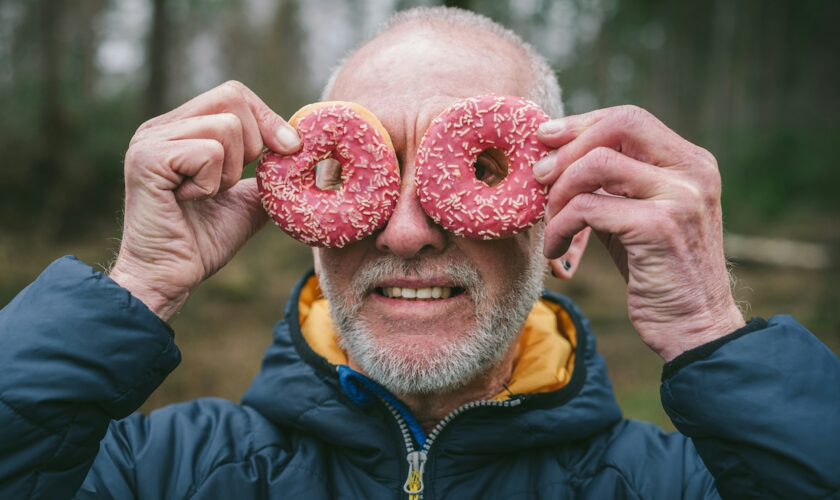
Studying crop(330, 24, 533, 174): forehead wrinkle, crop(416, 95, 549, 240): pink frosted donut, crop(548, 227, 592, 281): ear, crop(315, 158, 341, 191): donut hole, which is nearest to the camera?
crop(416, 95, 549, 240): pink frosted donut

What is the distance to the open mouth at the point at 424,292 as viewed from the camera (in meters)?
2.46

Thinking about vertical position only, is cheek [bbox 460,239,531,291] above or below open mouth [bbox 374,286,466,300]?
above

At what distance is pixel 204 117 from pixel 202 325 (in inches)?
281

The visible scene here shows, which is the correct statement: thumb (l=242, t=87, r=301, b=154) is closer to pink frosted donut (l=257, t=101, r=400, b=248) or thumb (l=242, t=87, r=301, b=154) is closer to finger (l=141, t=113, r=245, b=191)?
pink frosted donut (l=257, t=101, r=400, b=248)

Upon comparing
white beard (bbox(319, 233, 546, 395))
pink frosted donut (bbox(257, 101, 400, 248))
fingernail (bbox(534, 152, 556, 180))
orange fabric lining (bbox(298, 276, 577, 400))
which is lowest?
orange fabric lining (bbox(298, 276, 577, 400))

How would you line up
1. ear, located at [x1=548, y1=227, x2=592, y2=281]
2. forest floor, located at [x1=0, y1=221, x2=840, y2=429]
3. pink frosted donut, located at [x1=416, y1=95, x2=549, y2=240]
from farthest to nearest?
1. forest floor, located at [x1=0, y1=221, x2=840, y2=429]
2. ear, located at [x1=548, y1=227, x2=592, y2=281]
3. pink frosted donut, located at [x1=416, y1=95, x2=549, y2=240]

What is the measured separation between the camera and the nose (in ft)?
7.75

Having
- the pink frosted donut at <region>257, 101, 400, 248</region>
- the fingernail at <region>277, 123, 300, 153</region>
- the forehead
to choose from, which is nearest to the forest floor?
the forehead

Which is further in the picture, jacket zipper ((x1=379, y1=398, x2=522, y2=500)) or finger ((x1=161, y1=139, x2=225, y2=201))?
jacket zipper ((x1=379, y1=398, x2=522, y2=500))

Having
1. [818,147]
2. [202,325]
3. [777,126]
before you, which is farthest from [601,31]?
[202,325]

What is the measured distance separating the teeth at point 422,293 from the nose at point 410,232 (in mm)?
133

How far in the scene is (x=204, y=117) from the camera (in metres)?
2.20

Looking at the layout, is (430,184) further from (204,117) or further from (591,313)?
(591,313)

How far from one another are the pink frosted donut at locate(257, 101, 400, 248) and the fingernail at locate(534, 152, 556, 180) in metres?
0.50
